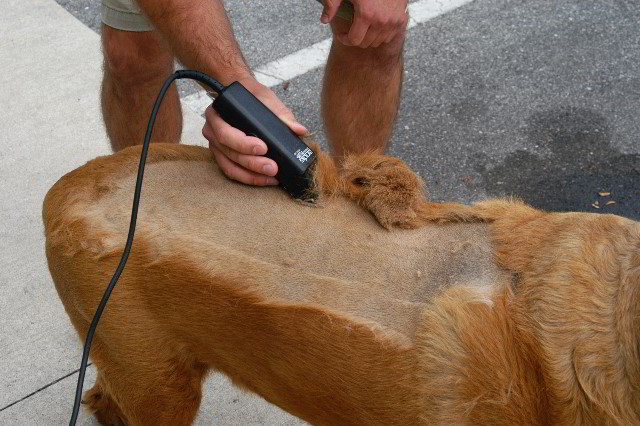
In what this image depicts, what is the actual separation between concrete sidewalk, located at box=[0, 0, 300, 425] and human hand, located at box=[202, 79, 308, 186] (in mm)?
1270

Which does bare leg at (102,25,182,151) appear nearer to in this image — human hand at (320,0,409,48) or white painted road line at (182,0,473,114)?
human hand at (320,0,409,48)

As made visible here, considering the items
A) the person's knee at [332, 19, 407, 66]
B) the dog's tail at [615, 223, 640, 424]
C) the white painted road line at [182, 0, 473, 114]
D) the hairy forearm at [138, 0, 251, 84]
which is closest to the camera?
the dog's tail at [615, 223, 640, 424]

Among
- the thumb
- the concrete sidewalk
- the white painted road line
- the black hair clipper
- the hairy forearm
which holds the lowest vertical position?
the concrete sidewalk

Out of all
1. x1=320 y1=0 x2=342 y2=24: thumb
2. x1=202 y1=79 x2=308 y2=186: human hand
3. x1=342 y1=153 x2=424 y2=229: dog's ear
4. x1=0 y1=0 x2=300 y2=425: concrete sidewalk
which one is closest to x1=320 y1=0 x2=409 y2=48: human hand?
x1=320 y1=0 x2=342 y2=24: thumb

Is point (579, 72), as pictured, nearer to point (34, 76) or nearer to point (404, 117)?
point (404, 117)

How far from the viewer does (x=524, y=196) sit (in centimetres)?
396

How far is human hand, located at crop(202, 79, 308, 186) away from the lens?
6.49 ft

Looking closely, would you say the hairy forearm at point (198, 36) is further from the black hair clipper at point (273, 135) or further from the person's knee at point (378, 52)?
the person's knee at point (378, 52)

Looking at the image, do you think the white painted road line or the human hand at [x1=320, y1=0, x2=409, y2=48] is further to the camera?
the white painted road line

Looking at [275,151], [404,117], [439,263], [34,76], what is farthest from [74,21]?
[439,263]

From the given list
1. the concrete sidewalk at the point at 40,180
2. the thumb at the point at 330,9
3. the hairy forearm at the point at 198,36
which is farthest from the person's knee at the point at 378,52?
the concrete sidewalk at the point at 40,180

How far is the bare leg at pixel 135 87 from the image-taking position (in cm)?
304

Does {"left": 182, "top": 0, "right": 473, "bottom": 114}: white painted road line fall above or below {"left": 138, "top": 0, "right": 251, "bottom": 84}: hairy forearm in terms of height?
below

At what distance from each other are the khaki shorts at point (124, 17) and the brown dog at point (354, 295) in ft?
3.22
